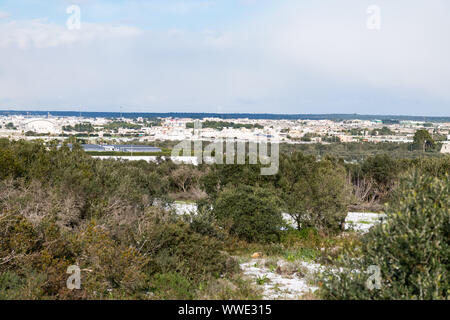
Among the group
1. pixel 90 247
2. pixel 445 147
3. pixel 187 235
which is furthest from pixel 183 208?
pixel 445 147

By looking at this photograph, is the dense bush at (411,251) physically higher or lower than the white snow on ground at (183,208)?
higher

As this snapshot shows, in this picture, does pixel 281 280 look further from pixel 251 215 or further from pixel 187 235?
pixel 251 215

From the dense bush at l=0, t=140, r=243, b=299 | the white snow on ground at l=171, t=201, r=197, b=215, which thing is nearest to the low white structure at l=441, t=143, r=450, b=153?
the white snow on ground at l=171, t=201, r=197, b=215

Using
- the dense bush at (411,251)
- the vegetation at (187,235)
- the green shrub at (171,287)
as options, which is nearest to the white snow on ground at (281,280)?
the vegetation at (187,235)

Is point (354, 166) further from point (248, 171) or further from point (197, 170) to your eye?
point (248, 171)

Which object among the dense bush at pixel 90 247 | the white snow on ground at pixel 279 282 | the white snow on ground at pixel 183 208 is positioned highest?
the dense bush at pixel 90 247

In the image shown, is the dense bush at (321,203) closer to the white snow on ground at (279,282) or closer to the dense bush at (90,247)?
the white snow on ground at (279,282)
